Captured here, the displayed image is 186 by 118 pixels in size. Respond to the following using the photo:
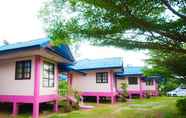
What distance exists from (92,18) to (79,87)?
1496 centimetres

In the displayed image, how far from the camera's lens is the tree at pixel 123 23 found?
765 centimetres

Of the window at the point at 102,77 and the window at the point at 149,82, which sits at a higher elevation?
the window at the point at 102,77

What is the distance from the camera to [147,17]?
8289 millimetres

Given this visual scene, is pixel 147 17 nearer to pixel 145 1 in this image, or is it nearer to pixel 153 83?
pixel 145 1

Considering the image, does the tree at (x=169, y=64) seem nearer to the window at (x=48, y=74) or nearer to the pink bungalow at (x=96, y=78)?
the pink bungalow at (x=96, y=78)

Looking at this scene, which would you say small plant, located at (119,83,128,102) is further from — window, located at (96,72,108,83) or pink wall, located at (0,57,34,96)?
pink wall, located at (0,57,34,96)

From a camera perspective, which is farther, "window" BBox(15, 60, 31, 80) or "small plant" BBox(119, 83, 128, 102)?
"small plant" BBox(119, 83, 128, 102)

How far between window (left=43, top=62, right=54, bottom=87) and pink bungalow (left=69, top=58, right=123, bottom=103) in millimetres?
6986

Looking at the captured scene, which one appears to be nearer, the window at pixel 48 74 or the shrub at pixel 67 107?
the window at pixel 48 74

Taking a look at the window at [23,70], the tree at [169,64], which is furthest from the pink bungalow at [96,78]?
the window at [23,70]

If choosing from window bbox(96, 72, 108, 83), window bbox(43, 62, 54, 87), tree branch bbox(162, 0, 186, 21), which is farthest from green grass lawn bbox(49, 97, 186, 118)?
tree branch bbox(162, 0, 186, 21)

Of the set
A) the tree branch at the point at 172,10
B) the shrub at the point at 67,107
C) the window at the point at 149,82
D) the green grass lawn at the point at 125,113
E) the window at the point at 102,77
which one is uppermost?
the tree branch at the point at 172,10

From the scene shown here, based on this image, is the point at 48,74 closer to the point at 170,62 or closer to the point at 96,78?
the point at 170,62

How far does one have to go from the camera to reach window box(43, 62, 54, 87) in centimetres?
1340
